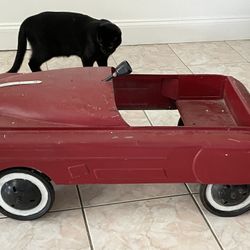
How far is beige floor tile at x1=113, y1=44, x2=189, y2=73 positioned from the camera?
1.61 meters

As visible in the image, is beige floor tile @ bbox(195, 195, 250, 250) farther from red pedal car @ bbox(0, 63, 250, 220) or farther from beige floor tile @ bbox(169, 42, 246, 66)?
beige floor tile @ bbox(169, 42, 246, 66)

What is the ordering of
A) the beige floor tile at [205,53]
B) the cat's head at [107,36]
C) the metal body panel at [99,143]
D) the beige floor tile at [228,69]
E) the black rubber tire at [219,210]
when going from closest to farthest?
the metal body panel at [99,143]
the black rubber tire at [219,210]
the cat's head at [107,36]
the beige floor tile at [228,69]
the beige floor tile at [205,53]

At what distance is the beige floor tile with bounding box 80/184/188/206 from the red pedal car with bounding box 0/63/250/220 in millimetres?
111

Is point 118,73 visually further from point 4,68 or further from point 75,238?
point 4,68

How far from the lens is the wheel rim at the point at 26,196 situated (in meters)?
0.82

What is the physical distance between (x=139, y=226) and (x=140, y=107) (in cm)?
33

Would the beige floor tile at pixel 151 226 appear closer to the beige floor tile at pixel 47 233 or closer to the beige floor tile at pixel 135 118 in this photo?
the beige floor tile at pixel 47 233

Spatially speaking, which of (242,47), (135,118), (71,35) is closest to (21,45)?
(71,35)

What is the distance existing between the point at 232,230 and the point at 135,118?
1.66ft

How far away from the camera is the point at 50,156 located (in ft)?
2.55

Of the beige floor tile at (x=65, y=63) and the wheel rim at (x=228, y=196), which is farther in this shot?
the beige floor tile at (x=65, y=63)

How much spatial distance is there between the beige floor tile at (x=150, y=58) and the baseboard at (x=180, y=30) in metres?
0.04

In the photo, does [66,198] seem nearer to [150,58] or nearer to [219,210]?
[219,210]

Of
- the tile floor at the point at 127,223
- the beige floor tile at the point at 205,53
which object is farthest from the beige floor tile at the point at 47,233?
the beige floor tile at the point at 205,53
